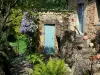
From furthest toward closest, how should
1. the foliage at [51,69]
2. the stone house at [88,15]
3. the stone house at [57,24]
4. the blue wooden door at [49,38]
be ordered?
1. the blue wooden door at [49,38]
2. the stone house at [57,24]
3. the stone house at [88,15]
4. the foliage at [51,69]

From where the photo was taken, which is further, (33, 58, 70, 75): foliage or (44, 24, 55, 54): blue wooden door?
(44, 24, 55, 54): blue wooden door

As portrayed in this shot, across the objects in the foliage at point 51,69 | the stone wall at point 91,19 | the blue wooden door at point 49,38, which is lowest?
the foliage at point 51,69

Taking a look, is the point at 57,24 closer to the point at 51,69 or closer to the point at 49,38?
the point at 49,38

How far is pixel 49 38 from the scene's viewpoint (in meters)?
18.8

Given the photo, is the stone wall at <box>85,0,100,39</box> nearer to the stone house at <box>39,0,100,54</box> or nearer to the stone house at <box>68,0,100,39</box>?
the stone house at <box>68,0,100,39</box>

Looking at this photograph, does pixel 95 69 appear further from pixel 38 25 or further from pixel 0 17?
pixel 38 25

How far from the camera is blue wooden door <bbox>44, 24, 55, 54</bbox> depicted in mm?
18578

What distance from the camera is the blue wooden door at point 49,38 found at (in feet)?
61.0

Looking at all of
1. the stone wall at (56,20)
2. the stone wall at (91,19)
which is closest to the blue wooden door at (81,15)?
the stone wall at (56,20)

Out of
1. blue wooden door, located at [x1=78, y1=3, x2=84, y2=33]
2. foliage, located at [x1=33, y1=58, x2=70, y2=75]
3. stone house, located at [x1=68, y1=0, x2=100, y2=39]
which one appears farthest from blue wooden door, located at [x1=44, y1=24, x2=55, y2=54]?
foliage, located at [x1=33, y1=58, x2=70, y2=75]

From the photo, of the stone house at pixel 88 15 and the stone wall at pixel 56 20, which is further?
the stone wall at pixel 56 20

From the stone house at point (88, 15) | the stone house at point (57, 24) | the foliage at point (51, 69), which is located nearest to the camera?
the foliage at point (51, 69)

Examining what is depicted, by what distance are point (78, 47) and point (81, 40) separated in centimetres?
55

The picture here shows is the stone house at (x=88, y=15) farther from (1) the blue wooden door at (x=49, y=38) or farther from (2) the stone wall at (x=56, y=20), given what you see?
(1) the blue wooden door at (x=49, y=38)
